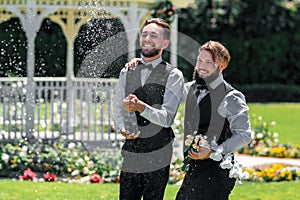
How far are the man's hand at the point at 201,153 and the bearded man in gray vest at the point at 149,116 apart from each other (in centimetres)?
27

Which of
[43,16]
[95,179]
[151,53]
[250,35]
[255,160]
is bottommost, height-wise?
[250,35]

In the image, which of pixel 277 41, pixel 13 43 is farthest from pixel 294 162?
pixel 277 41

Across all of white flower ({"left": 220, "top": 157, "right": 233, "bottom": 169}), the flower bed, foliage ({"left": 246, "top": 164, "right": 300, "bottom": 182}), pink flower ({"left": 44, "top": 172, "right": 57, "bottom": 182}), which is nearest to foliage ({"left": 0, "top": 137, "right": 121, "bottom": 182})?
pink flower ({"left": 44, "top": 172, "right": 57, "bottom": 182})

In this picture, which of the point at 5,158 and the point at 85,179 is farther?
the point at 5,158

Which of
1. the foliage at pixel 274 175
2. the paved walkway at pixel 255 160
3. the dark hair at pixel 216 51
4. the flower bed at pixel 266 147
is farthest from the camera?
the flower bed at pixel 266 147

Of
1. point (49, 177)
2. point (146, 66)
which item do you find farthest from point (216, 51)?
point (49, 177)

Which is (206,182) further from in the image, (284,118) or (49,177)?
(284,118)

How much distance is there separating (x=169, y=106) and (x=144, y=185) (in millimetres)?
494

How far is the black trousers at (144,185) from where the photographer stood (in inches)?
165

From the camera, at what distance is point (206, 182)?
400 cm

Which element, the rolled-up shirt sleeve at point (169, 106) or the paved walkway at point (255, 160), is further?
the paved walkway at point (255, 160)

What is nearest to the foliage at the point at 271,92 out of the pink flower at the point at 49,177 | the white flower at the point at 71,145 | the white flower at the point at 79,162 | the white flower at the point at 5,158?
the white flower at the point at 71,145

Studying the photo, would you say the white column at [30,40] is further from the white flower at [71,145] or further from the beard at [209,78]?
the beard at [209,78]

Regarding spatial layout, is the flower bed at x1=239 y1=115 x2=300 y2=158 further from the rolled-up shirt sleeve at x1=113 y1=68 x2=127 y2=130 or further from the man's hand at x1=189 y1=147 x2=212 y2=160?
the man's hand at x1=189 y1=147 x2=212 y2=160
